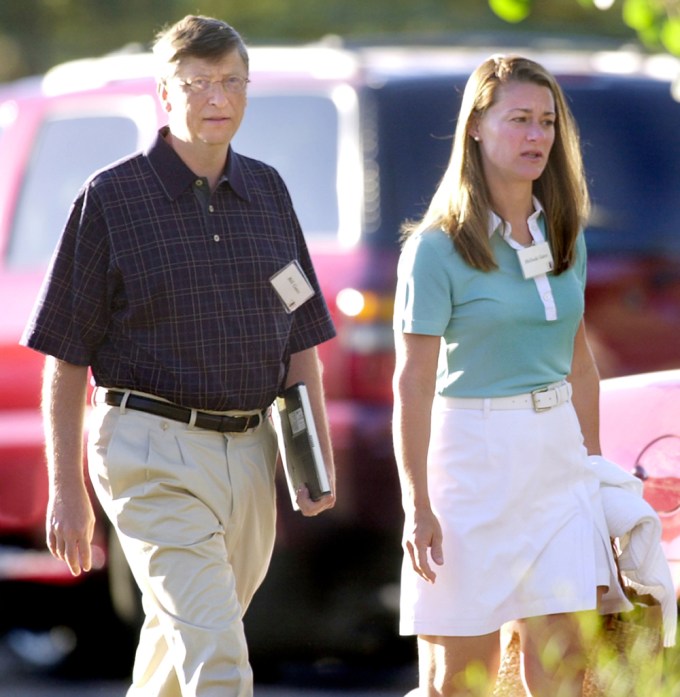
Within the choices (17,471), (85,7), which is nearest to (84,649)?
(17,471)

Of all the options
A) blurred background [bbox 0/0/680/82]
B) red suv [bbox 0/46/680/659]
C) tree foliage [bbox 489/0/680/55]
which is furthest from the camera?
blurred background [bbox 0/0/680/82]

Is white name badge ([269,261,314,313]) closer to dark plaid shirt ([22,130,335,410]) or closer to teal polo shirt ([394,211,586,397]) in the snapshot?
dark plaid shirt ([22,130,335,410])

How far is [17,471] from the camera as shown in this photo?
6.99m

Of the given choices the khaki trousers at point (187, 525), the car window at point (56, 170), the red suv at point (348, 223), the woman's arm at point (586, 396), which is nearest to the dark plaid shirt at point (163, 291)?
the khaki trousers at point (187, 525)

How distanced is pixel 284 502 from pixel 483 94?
2.30 metres

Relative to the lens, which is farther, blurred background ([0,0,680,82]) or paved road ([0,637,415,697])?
blurred background ([0,0,680,82])

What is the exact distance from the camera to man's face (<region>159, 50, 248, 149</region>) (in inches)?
181

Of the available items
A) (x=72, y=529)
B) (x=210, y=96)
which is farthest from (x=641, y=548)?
(x=210, y=96)

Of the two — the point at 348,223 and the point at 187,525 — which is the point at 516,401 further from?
the point at 348,223

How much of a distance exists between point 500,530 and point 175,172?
1.13m

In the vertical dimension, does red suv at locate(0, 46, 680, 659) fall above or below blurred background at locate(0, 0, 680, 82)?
below

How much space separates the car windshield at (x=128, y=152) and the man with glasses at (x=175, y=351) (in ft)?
6.57

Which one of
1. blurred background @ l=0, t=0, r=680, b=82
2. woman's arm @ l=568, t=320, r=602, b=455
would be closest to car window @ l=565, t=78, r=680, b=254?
woman's arm @ l=568, t=320, r=602, b=455

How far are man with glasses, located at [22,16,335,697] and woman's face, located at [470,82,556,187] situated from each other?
1.90ft
